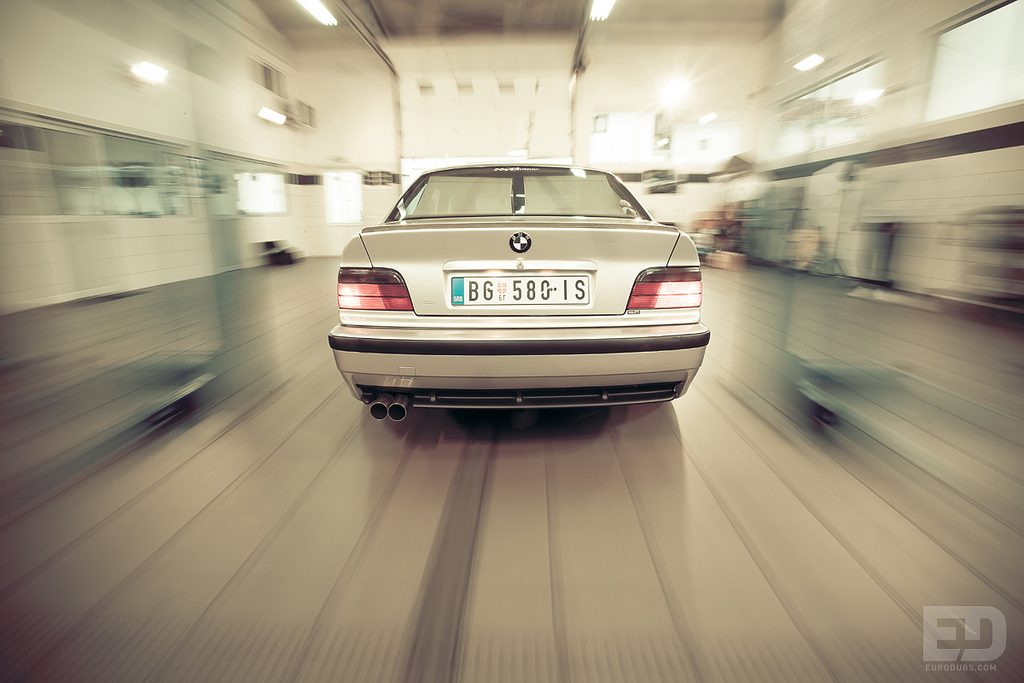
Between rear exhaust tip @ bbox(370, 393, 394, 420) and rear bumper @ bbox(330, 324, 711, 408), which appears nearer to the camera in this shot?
rear bumper @ bbox(330, 324, 711, 408)

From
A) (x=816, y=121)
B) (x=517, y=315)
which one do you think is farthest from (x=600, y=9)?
(x=517, y=315)

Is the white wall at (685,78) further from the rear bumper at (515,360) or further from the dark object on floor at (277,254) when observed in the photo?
the rear bumper at (515,360)

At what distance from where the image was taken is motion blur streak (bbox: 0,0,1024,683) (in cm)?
114

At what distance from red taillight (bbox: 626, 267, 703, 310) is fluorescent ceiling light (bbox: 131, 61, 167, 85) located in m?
7.63

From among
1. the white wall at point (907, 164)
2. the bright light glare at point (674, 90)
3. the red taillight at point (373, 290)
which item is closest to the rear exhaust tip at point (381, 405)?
the red taillight at point (373, 290)

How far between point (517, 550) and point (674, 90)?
12.0 m

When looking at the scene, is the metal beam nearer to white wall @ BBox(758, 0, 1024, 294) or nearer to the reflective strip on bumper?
white wall @ BBox(758, 0, 1024, 294)

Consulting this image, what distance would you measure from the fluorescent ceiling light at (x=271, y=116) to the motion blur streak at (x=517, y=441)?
3183 millimetres

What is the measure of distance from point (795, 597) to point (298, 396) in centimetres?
251

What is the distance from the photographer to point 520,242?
1.72 metres

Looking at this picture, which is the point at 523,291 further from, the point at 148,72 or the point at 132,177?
the point at 148,72

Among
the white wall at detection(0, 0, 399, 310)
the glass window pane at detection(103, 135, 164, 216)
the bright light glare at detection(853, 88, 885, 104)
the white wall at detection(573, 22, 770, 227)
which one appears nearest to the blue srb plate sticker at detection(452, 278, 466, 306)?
the white wall at detection(0, 0, 399, 310)

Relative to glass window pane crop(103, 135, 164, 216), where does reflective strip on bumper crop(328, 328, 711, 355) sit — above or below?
below

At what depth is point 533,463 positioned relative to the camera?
1.92 meters
